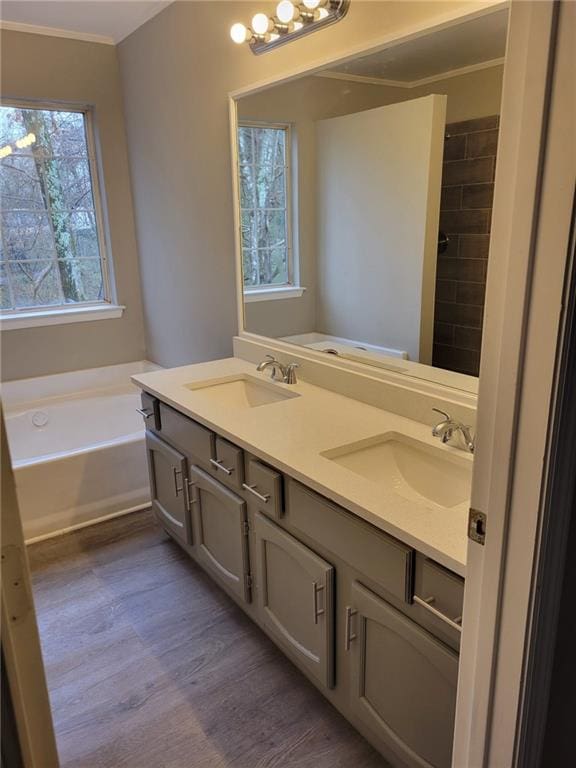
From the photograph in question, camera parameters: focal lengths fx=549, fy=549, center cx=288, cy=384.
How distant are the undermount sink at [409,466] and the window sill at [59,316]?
2.44 metres

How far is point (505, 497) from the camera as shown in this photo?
0.81 meters

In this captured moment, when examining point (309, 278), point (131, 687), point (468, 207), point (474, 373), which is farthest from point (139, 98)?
point (131, 687)

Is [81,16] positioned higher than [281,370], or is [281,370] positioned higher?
[81,16]

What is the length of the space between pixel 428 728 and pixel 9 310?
123 inches

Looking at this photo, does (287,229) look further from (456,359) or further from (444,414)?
(444,414)

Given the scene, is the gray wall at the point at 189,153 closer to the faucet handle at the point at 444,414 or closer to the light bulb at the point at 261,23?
the light bulb at the point at 261,23

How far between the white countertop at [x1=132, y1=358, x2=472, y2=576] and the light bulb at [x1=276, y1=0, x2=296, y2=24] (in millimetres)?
1290

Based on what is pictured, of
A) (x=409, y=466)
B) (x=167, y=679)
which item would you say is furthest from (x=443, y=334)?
(x=167, y=679)

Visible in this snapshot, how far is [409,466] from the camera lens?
65.1 inches

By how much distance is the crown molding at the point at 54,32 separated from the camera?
2.86 metres

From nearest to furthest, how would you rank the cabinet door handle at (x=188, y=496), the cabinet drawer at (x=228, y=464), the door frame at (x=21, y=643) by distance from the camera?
the door frame at (x=21, y=643) < the cabinet drawer at (x=228, y=464) < the cabinet door handle at (x=188, y=496)

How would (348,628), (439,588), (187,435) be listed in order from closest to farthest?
(439,588) < (348,628) < (187,435)

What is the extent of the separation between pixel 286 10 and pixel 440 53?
0.59 metres

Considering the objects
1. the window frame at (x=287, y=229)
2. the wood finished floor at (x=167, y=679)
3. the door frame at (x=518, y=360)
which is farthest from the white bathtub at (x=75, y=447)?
the door frame at (x=518, y=360)
